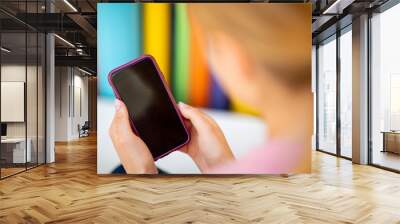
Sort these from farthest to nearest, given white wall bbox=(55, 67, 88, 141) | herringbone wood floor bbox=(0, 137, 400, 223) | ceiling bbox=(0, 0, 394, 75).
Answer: white wall bbox=(55, 67, 88, 141) → ceiling bbox=(0, 0, 394, 75) → herringbone wood floor bbox=(0, 137, 400, 223)

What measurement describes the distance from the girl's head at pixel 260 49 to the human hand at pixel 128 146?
175cm

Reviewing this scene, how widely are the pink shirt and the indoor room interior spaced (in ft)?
0.49

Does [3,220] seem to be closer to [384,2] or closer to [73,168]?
[73,168]

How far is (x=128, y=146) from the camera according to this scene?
6.57m

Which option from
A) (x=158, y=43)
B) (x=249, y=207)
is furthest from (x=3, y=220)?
(x=158, y=43)

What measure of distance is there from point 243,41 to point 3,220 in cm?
453

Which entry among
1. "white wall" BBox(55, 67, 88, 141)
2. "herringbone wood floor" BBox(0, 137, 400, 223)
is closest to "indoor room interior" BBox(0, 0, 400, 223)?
"herringbone wood floor" BBox(0, 137, 400, 223)

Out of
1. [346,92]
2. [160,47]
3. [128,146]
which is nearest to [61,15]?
[160,47]

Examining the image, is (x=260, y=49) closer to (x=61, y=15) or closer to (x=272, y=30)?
(x=272, y=30)

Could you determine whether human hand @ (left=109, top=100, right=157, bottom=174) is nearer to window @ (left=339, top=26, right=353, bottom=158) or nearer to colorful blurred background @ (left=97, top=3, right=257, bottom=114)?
colorful blurred background @ (left=97, top=3, right=257, bottom=114)

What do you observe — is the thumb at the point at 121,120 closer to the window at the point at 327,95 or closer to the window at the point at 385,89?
the window at the point at 385,89

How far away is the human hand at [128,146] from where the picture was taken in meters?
6.52

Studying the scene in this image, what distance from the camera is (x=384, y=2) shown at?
7.54m

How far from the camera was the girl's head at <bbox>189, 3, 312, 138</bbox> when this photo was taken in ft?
21.7
